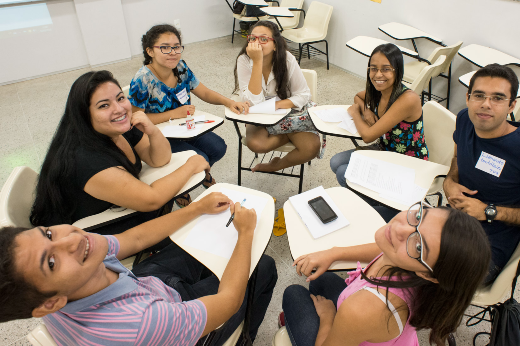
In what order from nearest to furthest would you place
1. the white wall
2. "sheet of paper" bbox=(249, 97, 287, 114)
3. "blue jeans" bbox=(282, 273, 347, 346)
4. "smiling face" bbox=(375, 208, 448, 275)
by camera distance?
"smiling face" bbox=(375, 208, 448, 275) → "blue jeans" bbox=(282, 273, 347, 346) → "sheet of paper" bbox=(249, 97, 287, 114) → the white wall

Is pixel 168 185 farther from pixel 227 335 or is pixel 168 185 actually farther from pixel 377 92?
pixel 377 92

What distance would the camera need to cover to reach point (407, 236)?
0.92 m

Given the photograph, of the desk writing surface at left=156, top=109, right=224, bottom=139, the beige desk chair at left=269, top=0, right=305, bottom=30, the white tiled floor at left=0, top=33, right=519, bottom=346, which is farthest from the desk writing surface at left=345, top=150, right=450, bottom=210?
the beige desk chair at left=269, top=0, right=305, bottom=30

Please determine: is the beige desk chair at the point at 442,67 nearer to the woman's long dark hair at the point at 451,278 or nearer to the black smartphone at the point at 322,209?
the black smartphone at the point at 322,209

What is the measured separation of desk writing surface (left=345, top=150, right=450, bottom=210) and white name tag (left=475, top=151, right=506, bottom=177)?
0.64 ft

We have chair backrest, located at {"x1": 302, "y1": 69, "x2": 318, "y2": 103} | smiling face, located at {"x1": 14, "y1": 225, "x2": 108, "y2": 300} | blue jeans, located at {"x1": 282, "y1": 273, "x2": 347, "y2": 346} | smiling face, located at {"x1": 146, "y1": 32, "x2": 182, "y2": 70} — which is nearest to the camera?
smiling face, located at {"x1": 14, "y1": 225, "x2": 108, "y2": 300}

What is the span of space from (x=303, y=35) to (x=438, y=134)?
10.2 ft

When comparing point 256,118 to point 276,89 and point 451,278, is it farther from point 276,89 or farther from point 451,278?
point 451,278

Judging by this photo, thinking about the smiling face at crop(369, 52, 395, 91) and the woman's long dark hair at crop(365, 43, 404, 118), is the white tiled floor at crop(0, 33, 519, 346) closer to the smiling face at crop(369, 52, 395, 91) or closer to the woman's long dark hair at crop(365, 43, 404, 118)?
the woman's long dark hair at crop(365, 43, 404, 118)

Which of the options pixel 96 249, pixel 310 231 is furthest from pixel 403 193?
pixel 96 249

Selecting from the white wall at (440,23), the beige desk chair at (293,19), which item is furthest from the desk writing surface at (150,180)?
the beige desk chair at (293,19)

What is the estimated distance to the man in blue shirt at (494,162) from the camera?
1374 millimetres

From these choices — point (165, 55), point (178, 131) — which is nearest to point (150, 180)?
point (178, 131)

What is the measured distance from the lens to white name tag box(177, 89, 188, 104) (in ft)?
7.23
